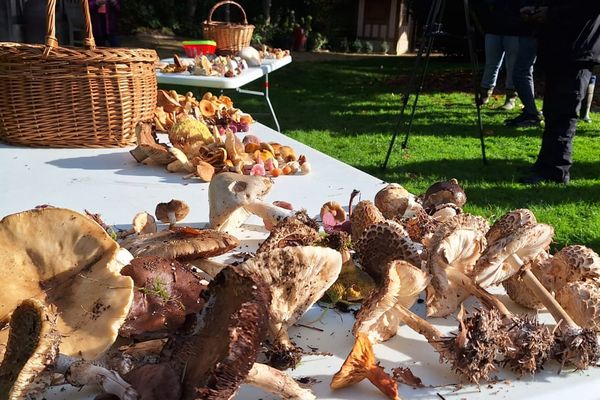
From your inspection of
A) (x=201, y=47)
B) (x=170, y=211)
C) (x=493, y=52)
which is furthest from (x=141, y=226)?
(x=493, y=52)

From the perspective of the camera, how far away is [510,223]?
52.2 inches

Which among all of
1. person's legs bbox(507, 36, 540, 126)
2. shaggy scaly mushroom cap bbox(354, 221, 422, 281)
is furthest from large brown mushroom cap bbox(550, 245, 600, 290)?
person's legs bbox(507, 36, 540, 126)

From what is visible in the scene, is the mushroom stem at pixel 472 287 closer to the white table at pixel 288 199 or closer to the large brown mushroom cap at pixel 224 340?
the white table at pixel 288 199

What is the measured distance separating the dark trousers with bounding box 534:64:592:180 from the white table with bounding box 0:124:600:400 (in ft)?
8.08

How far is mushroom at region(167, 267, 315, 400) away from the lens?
2.59 ft

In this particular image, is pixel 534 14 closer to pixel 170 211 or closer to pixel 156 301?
pixel 170 211

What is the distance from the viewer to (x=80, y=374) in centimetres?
92

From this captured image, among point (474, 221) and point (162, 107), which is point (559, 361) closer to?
point (474, 221)

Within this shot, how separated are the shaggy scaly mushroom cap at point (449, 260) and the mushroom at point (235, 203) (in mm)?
557

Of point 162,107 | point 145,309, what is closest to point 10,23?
point 162,107

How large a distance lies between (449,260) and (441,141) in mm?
5837

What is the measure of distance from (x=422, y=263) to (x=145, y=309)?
60 cm

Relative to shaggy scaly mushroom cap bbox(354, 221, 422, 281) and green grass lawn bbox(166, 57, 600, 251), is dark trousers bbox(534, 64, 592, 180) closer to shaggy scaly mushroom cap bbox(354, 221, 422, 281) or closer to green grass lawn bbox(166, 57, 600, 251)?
green grass lawn bbox(166, 57, 600, 251)

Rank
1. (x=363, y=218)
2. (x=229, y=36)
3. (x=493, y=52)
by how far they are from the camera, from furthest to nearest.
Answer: (x=493, y=52)
(x=229, y=36)
(x=363, y=218)
